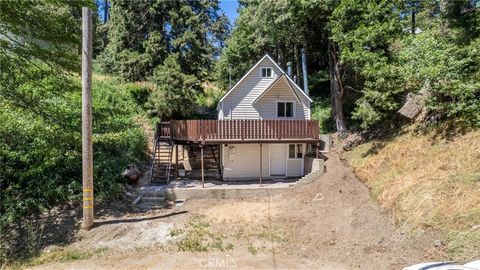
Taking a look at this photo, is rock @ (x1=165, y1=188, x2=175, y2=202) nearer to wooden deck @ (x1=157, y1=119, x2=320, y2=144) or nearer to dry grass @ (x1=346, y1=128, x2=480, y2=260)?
wooden deck @ (x1=157, y1=119, x2=320, y2=144)

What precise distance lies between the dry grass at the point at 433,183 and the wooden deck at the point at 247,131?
321cm

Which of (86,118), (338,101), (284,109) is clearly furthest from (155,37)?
(86,118)

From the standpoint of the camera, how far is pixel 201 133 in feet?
55.5

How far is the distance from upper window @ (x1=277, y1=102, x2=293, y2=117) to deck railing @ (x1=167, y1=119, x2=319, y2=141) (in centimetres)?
325

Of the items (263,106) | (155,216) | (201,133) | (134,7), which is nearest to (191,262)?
(155,216)

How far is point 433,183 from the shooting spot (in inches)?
441

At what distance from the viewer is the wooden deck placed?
55.4ft

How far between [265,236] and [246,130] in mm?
6965

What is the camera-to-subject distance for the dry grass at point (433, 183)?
30.0 ft

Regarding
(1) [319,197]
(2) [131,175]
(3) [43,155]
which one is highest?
(3) [43,155]

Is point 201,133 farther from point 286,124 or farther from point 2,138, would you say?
point 2,138

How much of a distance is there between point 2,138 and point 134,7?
16.6 metres

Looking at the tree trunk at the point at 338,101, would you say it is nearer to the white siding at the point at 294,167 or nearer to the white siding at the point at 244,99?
the white siding at the point at 294,167

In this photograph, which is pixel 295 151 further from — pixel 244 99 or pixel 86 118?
pixel 86 118
